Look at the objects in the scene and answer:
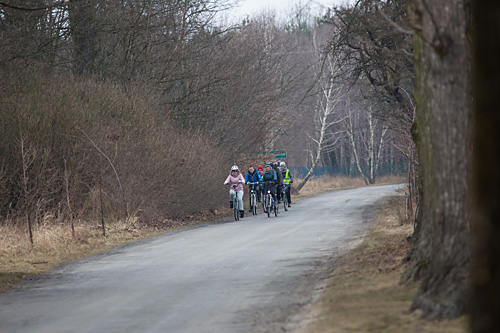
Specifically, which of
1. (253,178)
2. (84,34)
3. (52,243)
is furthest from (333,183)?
(52,243)

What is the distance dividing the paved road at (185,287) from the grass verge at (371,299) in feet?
1.05

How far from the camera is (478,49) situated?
3.98 metres

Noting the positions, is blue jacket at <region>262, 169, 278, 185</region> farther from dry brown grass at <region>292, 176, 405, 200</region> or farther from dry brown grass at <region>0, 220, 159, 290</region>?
dry brown grass at <region>292, 176, 405, 200</region>

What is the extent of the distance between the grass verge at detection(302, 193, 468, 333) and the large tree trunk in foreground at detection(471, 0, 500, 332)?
2411 mm

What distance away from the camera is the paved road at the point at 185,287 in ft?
25.5

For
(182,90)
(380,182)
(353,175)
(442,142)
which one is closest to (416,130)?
(442,142)

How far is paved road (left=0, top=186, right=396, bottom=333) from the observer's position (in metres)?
7.77

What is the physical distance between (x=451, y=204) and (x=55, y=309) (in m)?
5.00

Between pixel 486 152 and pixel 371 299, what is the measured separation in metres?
4.40

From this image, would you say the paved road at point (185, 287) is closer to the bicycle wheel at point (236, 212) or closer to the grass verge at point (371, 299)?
the grass verge at point (371, 299)

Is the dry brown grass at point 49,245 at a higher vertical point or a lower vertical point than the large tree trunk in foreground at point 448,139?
lower

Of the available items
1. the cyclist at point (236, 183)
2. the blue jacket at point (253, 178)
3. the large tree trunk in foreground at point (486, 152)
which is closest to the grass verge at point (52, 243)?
the cyclist at point (236, 183)

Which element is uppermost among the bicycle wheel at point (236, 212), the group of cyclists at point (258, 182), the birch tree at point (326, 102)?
the birch tree at point (326, 102)

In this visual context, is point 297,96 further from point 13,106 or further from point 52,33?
point 13,106
